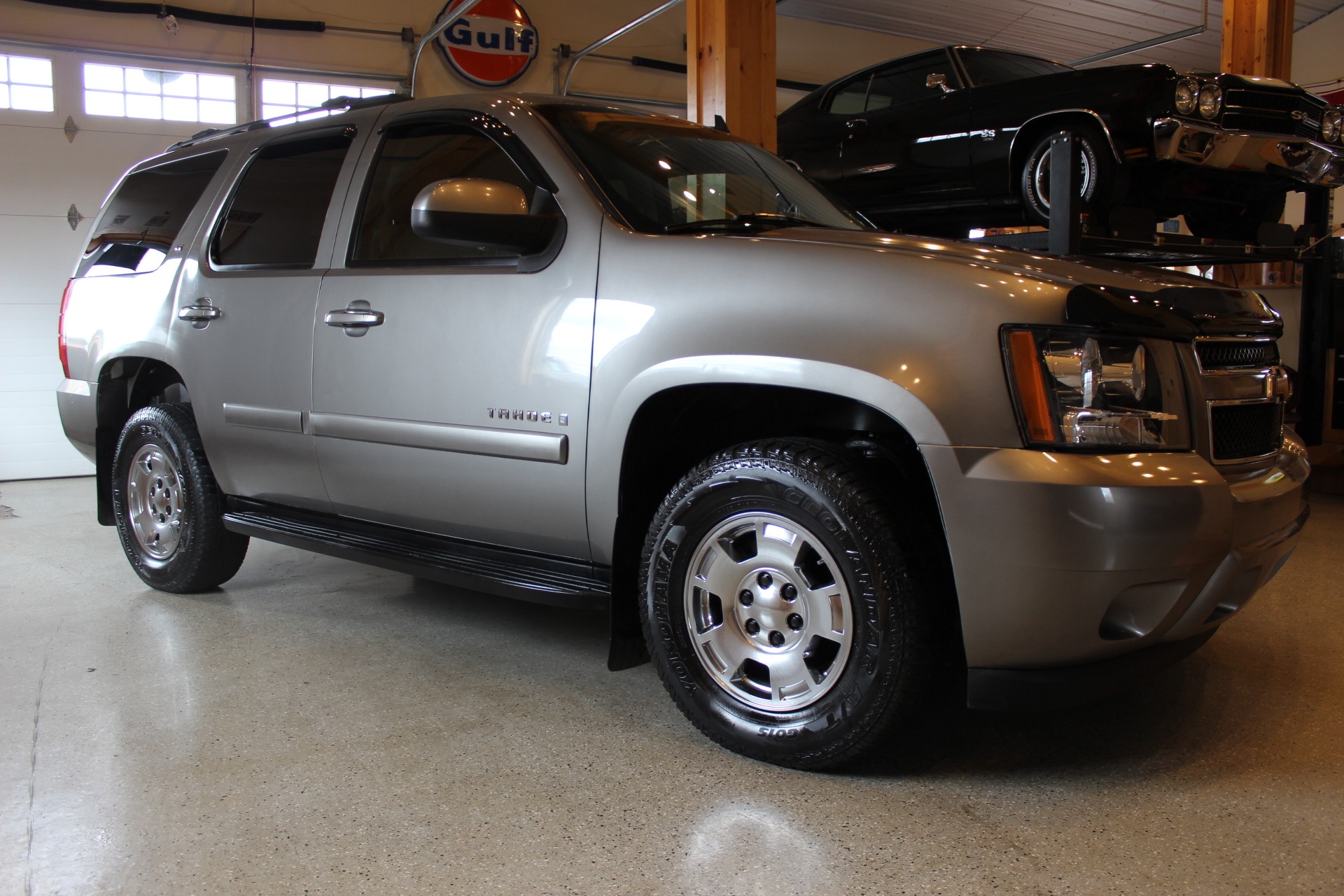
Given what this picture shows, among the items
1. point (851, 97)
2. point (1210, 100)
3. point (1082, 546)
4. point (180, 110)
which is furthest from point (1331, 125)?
point (180, 110)

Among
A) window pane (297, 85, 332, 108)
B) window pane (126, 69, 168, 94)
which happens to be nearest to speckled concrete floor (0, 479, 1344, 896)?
window pane (126, 69, 168, 94)

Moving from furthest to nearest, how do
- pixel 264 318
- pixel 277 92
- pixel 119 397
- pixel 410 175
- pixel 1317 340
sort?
pixel 277 92
pixel 1317 340
pixel 119 397
pixel 264 318
pixel 410 175

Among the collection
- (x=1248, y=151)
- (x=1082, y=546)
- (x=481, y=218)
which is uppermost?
(x=1248, y=151)

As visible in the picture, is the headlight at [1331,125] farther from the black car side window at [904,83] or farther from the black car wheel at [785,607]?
the black car wheel at [785,607]

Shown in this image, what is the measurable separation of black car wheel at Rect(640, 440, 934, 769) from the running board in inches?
9.3

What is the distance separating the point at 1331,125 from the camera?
5176 millimetres

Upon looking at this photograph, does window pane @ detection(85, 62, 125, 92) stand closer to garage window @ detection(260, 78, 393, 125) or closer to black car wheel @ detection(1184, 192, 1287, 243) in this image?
garage window @ detection(260, 78, 393, 125)

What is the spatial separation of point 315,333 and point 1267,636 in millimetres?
3045

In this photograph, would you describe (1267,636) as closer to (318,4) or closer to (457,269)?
(457,269)

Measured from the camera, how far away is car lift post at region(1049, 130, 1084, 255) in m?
3.31

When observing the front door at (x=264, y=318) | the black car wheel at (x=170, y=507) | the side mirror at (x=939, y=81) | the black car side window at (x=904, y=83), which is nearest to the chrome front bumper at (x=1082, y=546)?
the front door at (x=264, y=318)

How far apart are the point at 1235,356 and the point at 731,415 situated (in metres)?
1.12

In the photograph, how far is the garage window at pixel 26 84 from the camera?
7516 millimetres

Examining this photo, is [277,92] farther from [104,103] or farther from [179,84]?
[104,103]
